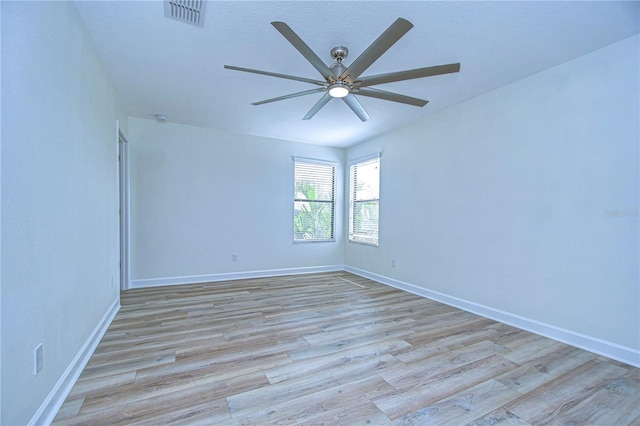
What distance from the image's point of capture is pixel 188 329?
8.64 ft

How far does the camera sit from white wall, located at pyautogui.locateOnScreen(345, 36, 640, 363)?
2.15 meters

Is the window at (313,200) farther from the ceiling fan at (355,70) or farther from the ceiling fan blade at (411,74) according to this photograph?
the ceiling fan blade at (411,74)

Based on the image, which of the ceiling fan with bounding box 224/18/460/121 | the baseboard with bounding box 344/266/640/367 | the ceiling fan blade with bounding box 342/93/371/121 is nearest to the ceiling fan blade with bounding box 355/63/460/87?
the ceiling fan with bounding box 224/18/460/121

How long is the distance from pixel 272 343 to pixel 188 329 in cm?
90

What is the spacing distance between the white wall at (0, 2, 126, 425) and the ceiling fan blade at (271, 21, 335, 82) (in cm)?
119

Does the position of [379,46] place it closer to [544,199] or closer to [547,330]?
[544,199]

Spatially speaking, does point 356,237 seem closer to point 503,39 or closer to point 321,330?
point 321,330

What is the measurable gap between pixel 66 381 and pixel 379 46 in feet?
9.28

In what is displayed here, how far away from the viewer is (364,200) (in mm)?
5137

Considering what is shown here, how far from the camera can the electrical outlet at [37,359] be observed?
1.32m

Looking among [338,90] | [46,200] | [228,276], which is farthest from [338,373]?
[228,276]

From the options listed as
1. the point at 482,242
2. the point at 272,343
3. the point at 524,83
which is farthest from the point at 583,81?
the point at 272,343

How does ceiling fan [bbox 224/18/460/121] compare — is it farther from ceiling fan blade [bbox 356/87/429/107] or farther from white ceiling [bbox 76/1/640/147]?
white ceiling [bbox 76/1/640/147]

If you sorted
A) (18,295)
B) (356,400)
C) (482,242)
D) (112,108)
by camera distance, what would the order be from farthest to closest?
(482,242), (112,108), (356,400), (18,295)
